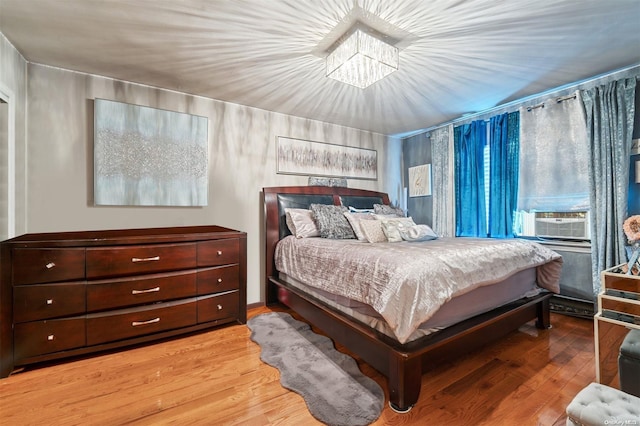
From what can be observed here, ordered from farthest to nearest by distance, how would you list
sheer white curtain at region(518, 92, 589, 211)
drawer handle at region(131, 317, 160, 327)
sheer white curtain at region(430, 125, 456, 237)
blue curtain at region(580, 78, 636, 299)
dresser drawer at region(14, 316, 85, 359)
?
→ sheer white curtain at region(430, 125, 456, 237) → sheer white curtain at region(518, 92, 589, 211) → blue curtain at region(580, 78, 636, 299) → drawer handle at region(131, 317, 160, 327) → dresser drawer at region(14, 316, 85, 359)

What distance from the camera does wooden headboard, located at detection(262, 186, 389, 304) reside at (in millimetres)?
3203

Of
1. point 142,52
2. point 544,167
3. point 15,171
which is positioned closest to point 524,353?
point 544,167

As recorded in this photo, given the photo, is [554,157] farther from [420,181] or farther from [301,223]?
[301,223]

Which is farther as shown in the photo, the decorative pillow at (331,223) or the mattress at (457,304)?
the decorative pillow at (331,223)

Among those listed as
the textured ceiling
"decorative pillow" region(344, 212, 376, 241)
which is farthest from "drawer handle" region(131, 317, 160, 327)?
the textured ceiling

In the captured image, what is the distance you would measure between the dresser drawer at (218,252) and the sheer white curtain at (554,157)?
3279mm

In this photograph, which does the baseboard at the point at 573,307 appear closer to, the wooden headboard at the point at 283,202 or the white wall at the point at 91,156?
the wooden headboard at the point at 283,202

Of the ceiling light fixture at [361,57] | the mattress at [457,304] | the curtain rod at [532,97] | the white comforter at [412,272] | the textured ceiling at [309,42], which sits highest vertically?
the curtain rod at [532,97]

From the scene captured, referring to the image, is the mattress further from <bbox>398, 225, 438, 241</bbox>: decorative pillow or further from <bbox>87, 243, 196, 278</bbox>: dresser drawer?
<bbox>87, 243, 196, 278</bbox>: dresser drawer

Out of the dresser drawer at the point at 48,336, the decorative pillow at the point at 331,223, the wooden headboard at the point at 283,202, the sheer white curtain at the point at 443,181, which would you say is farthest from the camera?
the sheer white curtain at the point at 443,181

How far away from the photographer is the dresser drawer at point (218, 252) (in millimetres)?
2484

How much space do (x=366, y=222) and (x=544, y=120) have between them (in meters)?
2.33

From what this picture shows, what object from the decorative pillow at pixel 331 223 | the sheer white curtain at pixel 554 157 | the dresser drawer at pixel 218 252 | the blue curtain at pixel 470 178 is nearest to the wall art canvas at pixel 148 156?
the dresser drawer at pixel 218 252

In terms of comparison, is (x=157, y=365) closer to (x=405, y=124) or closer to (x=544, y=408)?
(x=544, y=408)
